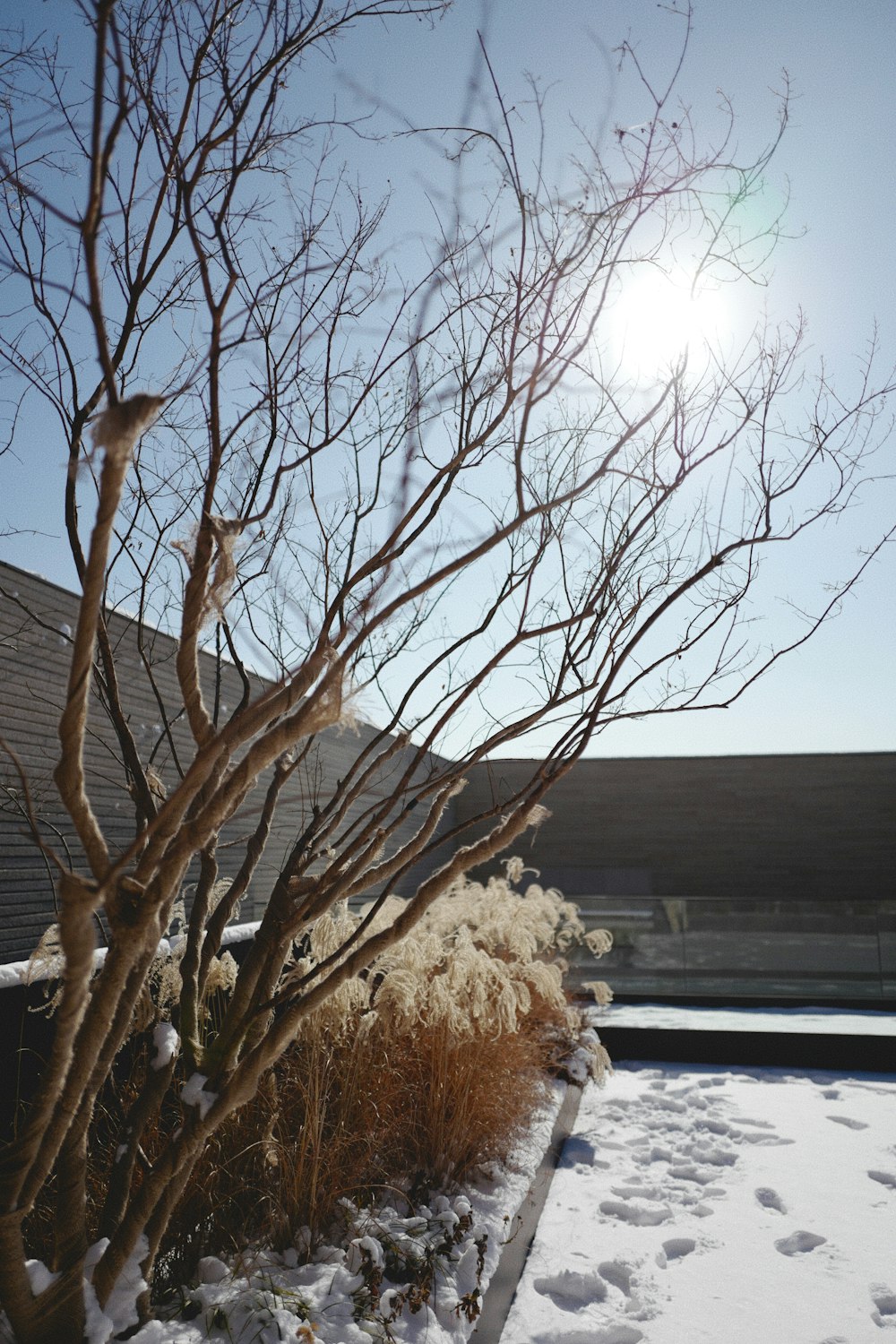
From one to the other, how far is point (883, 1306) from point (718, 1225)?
25.5 inches

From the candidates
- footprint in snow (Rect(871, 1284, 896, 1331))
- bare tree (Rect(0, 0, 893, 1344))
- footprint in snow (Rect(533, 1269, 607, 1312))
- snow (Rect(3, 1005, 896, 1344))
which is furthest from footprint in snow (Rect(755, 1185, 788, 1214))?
bare tree (Rect(0, 0, 893, 1344))

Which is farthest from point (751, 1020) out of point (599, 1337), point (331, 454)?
point (331, 454)

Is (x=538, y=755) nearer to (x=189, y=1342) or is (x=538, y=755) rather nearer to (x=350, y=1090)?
(x=350, y=1090)

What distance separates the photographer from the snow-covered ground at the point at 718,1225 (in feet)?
7.41

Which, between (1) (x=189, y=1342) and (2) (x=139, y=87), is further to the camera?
(1) (x=189, y=1342)

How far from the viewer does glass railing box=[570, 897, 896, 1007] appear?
22.0ft

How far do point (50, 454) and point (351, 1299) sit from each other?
2036 millimetres

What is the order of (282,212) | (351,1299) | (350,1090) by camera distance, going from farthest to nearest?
(350,1090)
(282,212)
(351,1299)

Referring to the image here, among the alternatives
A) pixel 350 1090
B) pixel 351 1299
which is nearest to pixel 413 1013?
pixel 350 1090

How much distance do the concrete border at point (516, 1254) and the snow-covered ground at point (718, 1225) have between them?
0.13ft

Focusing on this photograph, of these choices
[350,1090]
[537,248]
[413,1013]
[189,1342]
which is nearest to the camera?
[189,1342]

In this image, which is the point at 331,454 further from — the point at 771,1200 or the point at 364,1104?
the point at 771,1200

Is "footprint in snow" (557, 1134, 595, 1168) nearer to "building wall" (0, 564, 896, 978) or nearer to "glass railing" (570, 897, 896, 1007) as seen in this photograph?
"glass railing" (570, 897, 896, 1007)

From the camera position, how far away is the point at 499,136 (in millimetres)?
1791
